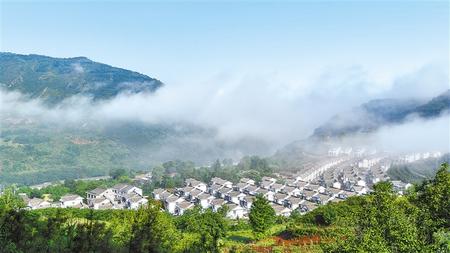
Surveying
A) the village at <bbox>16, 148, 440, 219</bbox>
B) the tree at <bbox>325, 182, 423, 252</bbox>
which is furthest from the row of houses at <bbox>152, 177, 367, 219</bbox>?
the tree at <bbox>325, 182, 423, 252</bbox>

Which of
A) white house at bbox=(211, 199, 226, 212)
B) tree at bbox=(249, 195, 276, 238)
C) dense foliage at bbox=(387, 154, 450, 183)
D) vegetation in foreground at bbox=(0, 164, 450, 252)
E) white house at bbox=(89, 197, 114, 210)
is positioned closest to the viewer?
vegetation in foreground at bbox=(0, 164, 450, 252)

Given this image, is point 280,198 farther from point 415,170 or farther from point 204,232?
point 204,232

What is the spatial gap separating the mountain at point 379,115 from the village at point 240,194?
54980 millimetres

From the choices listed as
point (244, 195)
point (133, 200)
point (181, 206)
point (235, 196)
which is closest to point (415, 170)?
point (244, 195)

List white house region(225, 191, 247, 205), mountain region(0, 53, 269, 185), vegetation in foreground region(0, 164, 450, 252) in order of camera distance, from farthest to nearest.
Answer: mountain region(0, 53, 269, 185)
white house region(225, 191, 247, 205)
vegetation in foreground region(0, 164, 450, 252)

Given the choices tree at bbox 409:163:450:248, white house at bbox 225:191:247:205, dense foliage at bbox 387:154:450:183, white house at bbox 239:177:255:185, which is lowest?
→ white house at bbox 225:191:247:205

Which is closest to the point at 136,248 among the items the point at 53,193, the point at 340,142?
the point at 53,193

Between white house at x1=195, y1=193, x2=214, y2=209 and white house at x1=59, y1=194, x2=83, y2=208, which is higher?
white house at x1=195, y1=193, x2=214, y2=209

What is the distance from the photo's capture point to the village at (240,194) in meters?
53.2

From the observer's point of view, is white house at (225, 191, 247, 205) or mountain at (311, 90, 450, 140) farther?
mountain at (311, 90, 450, 140)

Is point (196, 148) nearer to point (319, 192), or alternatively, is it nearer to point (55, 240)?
point (319, 192)

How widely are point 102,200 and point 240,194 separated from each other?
1901 centimetres

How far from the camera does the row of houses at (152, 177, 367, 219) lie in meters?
52.7

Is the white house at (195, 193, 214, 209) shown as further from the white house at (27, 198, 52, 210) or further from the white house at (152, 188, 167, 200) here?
the white house at (27, 198, 52, 210)
